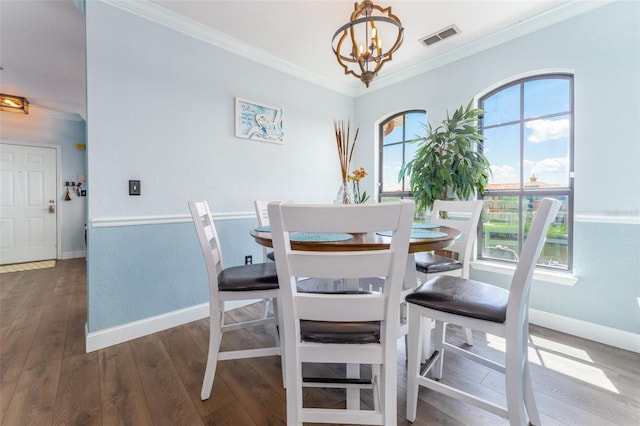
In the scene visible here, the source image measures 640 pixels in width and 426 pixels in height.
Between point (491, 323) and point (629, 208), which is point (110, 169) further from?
point (629, 208)

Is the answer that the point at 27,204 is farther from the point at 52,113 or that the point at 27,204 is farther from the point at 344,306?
the point at 344,306

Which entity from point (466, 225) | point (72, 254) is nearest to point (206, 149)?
point (466, 225)

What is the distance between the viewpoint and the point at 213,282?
4.76ft

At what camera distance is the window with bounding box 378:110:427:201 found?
339 centimetres

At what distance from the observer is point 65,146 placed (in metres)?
4.83

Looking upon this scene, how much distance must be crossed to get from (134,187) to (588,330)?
3671 millimetres

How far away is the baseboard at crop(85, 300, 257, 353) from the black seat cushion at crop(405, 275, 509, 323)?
78.1 inches

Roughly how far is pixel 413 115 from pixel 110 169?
318 centimetres

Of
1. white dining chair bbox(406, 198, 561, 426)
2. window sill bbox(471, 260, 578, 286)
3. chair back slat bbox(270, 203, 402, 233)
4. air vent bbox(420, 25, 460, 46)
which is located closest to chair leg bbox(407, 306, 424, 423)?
white dining chair bbox(406, 198, 561, 426)

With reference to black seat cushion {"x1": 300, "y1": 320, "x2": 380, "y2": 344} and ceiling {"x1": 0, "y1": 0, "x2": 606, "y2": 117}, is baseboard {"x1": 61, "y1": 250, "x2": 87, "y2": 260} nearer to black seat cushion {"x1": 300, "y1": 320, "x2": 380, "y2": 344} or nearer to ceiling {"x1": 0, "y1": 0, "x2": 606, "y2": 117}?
ceiling {"x1": 0, "y1": 0, "x2": 606, "y2": 117}

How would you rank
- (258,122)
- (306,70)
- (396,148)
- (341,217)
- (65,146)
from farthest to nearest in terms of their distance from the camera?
1. (65,146)
2. (396,148)
3. (306,70)
4. (258,122)
5. (341,217)

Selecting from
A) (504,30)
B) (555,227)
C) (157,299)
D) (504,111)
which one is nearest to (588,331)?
(555,227)

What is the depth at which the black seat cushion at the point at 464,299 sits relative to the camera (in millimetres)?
1116

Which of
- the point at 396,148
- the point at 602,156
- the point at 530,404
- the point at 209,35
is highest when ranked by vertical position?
the point at 209,35
